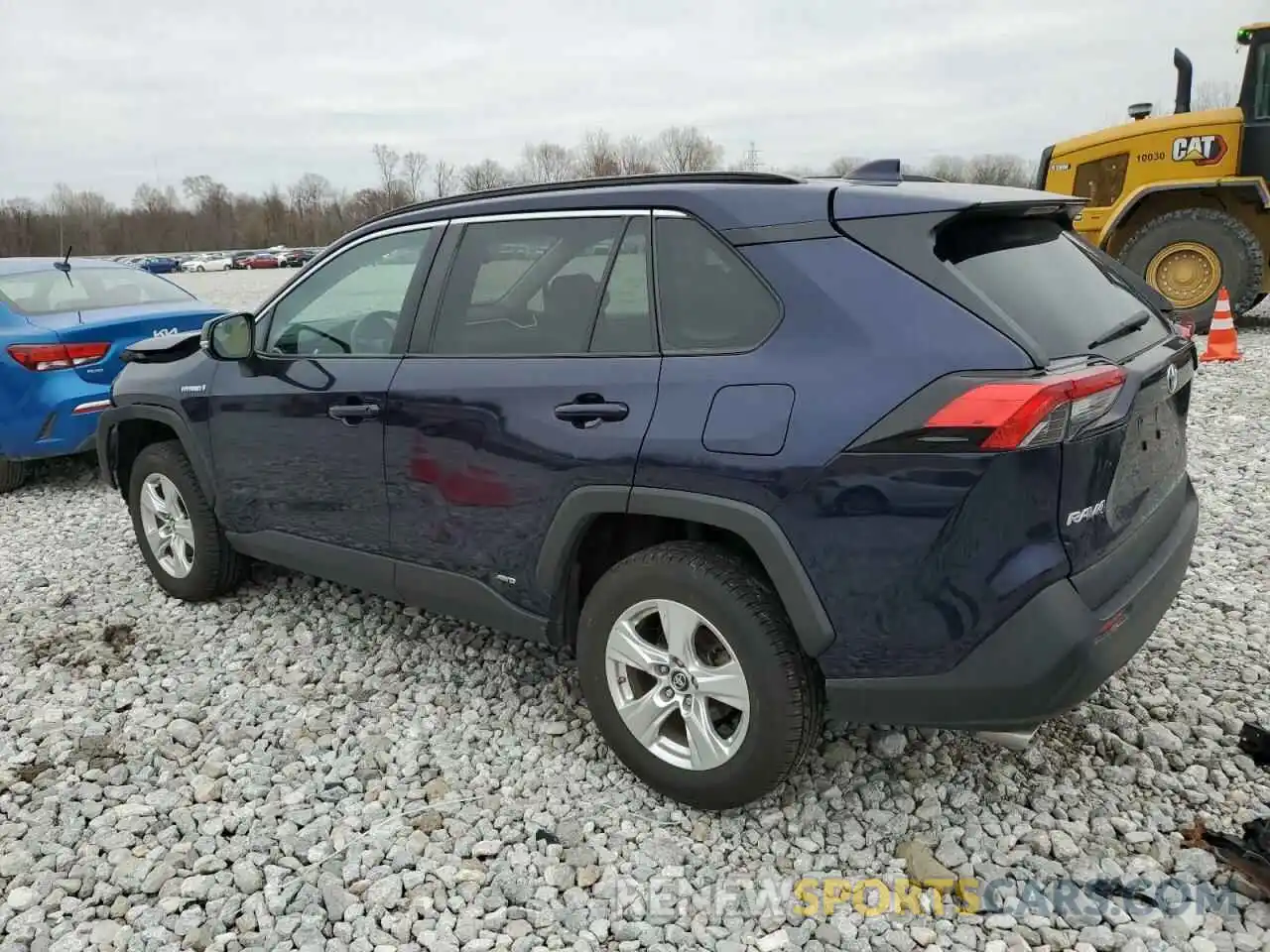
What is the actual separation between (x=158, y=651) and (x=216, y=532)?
1.85ft

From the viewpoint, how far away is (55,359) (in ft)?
19.9

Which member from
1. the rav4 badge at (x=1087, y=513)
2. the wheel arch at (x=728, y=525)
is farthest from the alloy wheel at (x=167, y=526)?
the rav4 badge at (x=1087, y=513)

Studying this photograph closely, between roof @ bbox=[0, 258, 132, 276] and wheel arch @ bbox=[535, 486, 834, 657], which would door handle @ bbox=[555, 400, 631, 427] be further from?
roof @ bbox=[0, 258, 132, 276]

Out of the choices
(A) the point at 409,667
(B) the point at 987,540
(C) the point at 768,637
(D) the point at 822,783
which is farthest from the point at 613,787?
(B) the point at 987,540

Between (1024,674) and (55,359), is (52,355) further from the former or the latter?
(1024,674)

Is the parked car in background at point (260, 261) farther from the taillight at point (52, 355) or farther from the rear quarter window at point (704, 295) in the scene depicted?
the rear quarter window at point (704, 295)

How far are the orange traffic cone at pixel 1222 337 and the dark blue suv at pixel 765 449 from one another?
6.86m

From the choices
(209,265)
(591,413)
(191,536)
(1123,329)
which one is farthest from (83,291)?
(209,265)

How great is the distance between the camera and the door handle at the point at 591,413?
2672mm

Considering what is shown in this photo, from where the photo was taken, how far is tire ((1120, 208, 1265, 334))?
9359 millimetres

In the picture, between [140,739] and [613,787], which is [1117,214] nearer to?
[613,787]

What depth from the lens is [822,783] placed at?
9.55 ft

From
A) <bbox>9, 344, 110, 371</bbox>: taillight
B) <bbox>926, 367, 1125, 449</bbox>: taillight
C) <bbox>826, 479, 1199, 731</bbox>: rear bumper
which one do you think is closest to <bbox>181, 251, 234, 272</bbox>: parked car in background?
<bbox>9, 344, 110, 371</bbox>: taillight

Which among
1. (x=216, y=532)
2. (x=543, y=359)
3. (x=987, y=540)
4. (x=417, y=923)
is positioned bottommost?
(x=417, y=923)
